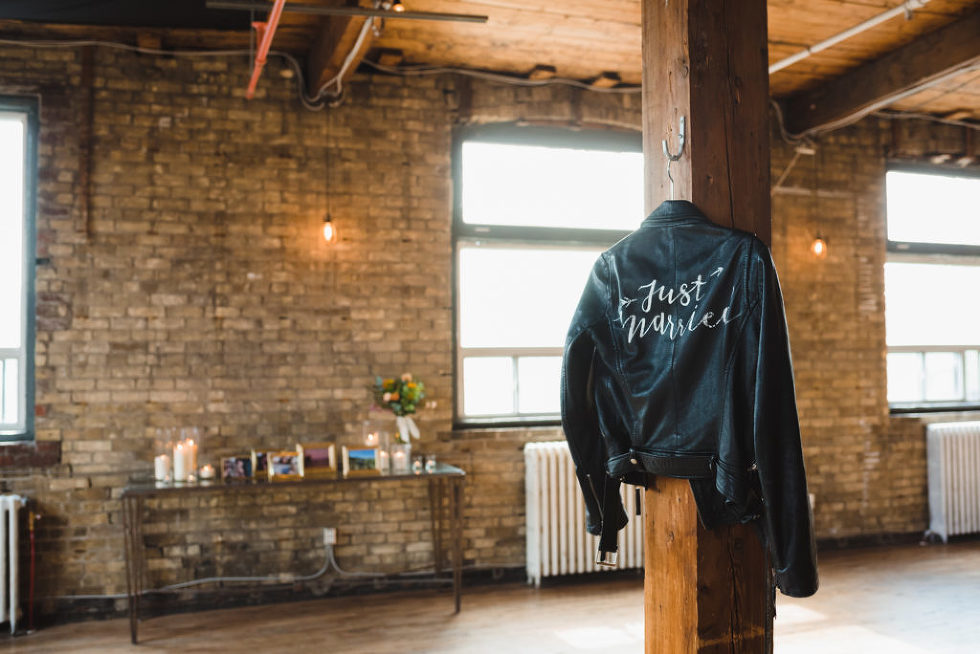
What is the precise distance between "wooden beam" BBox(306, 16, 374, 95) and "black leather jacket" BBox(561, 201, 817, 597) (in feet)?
8.92

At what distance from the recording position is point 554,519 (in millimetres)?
5672

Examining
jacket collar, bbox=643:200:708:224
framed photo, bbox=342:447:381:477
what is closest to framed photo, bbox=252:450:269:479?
framed photo, bbox=342:447:381:477

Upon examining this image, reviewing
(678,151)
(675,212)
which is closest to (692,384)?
(675,212)

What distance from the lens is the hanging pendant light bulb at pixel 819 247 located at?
22.0 feet

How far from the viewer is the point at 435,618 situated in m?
4.92

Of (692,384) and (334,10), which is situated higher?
(334,10)

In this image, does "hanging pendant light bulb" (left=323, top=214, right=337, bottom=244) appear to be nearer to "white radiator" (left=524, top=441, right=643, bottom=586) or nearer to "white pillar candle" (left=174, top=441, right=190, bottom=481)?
"white pillar candle" (left=174, top=441, right=190, bottom=481)

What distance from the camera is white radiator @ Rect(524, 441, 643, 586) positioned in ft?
18.5

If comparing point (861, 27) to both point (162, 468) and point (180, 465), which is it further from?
point (162, 468)

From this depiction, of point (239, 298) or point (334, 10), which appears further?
point (239, 298)

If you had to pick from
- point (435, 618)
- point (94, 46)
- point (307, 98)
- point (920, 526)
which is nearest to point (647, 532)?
point (435, 618)

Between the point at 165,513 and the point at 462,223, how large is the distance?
2842 mm

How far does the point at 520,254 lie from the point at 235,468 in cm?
257

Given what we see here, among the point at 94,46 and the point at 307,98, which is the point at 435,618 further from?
the point at 94,46
